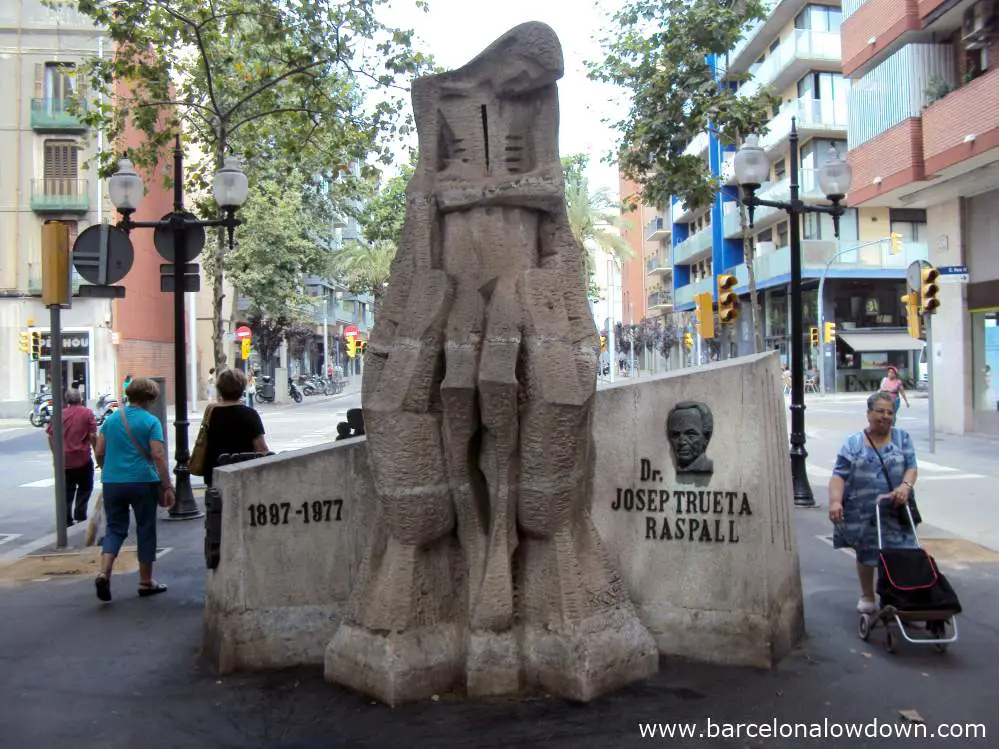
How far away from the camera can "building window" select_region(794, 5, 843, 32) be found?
34.0 m

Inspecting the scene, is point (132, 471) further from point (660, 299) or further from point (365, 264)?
point (660, 299)

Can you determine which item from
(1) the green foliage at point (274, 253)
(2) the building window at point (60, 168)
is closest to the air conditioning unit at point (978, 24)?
(1) the green foliage at point (274, 253)

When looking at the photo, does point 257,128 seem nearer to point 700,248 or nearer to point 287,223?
point 287,223

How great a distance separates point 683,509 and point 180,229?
8.17 meters

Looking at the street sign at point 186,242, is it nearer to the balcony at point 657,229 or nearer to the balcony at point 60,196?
the balcony at point 60,196

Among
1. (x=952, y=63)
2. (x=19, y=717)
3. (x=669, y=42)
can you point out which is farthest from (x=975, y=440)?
(x=19, y=717)

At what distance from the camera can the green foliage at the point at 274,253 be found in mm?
31053

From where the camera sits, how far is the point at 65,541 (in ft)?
30.4

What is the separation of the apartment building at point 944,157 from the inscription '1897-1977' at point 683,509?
13752 mm

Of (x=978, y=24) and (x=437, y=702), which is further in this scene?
(x=978, y=24)

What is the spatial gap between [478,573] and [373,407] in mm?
1092

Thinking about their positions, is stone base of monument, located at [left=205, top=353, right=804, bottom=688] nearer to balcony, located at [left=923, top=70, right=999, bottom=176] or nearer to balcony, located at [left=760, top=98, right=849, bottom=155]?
balcony, located at [left=923, top=70, right=999, bottom=176]

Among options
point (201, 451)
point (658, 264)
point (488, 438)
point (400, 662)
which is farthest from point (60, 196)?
point (658, 264)

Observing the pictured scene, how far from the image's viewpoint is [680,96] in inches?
717
